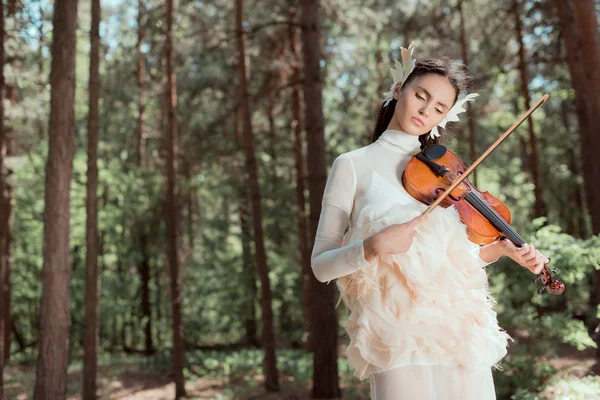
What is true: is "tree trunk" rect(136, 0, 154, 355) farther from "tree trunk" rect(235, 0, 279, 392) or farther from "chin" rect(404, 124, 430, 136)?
"chin" rect(404, 124, 430, 136)

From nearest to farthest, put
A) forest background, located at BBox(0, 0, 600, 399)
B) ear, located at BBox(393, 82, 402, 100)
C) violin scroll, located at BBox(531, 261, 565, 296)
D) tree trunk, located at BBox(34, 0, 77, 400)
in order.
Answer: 1. violin scroll, located at BBox(531, 261, 565, 296)
2. ear, located at BBox(393, 82, 402, 100)
3. tree trunk, located at BBox(34, 0, 77, 400)
4. forest background, located at BBox(0, 0, 600, 399)

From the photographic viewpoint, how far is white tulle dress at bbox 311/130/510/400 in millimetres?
2154

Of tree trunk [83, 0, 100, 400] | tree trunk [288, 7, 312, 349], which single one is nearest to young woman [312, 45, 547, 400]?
tree trunk [83, 0, 100, 400]

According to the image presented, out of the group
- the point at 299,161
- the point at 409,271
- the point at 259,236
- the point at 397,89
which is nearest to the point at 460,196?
the point at 409,271

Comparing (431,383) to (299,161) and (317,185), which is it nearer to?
(317,185)

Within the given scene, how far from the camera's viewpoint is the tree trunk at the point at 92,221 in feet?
34.0

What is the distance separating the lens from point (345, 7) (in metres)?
14.3

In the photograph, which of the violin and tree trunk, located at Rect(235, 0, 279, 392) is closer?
the violin

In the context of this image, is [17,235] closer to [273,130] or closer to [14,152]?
[14,152]

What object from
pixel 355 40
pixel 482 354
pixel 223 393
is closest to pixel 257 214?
pixel 223 393

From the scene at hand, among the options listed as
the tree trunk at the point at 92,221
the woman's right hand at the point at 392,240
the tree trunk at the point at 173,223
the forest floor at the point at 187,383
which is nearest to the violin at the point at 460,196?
the woman's right hand at the point at 392,240

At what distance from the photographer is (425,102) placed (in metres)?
2.44

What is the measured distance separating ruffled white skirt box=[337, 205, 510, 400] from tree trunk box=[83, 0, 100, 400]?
8876mm

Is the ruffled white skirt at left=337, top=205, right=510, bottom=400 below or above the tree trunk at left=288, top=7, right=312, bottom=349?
below
